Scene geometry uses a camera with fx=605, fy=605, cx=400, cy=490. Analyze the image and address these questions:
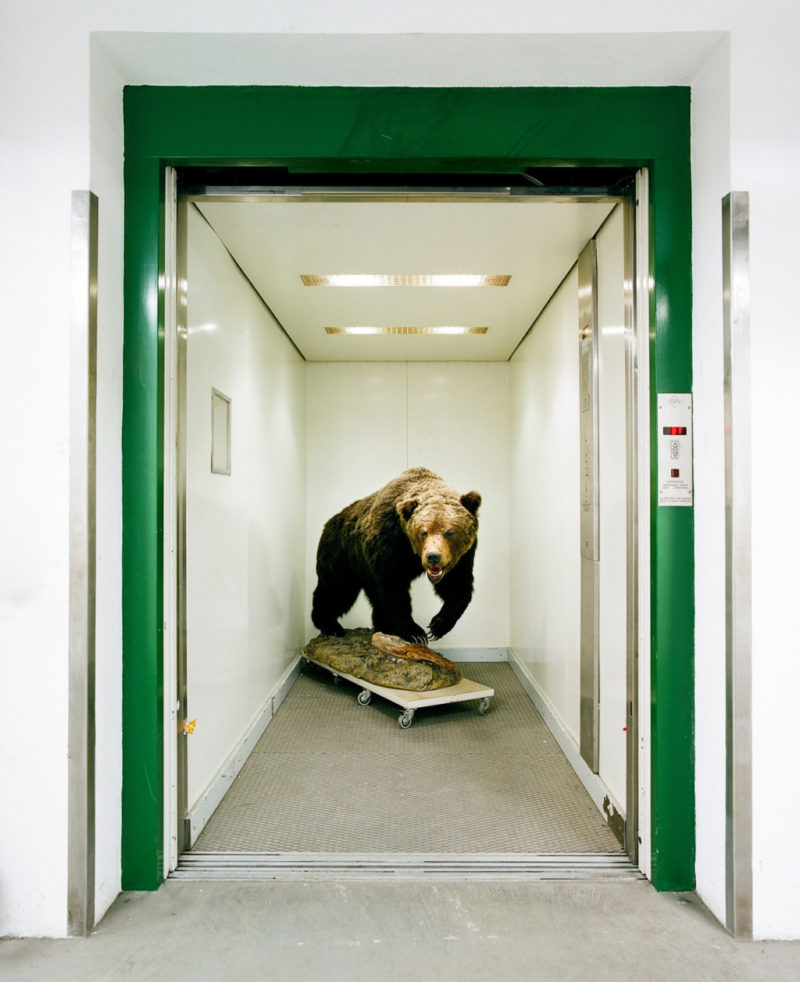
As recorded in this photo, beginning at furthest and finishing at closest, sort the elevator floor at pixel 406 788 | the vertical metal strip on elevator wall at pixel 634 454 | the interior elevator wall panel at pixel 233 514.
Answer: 1. the interior elevator wall panel at pixel 233 514
2. the elevator floor at pixel 406 788
3. the vertical metal strip on elevator wall at pixel 634 454

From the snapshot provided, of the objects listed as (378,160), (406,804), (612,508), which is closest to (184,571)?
(406,804)

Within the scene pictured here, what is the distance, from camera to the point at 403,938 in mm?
1817

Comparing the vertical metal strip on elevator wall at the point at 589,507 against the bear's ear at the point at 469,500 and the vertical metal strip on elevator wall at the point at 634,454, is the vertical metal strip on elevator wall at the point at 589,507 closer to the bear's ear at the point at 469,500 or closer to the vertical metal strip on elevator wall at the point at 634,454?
the vertical metal strip on elevator wall at the point at 634,454

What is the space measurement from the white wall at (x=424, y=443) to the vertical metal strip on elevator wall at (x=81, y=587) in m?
3.48

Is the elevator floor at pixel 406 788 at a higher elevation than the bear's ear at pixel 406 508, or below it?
below

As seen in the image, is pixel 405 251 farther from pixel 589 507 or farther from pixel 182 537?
pixel 182 537

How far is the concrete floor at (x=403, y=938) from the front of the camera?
1.69 metres

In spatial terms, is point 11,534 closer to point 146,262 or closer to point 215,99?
point 146,262

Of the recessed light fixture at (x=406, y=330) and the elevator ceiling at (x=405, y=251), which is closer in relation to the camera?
the elevator ceiling at (x=405, y=251)

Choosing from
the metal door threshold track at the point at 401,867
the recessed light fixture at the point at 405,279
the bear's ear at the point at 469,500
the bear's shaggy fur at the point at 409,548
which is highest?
the recessed light fixture at the point at 405,279

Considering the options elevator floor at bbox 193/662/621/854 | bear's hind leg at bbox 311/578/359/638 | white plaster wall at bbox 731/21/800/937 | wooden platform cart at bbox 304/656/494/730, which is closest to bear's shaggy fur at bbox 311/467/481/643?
bear's hind leg at bbox 311/578/359/638

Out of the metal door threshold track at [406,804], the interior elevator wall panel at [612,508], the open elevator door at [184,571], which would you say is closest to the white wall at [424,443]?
the metal door threshold track at [406,804]

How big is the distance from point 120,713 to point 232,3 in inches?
90.4

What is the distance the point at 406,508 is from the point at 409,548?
0.30m
